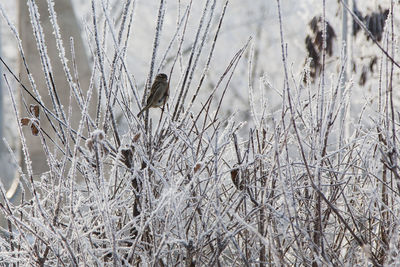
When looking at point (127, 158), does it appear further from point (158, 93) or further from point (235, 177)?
point (235, 177)

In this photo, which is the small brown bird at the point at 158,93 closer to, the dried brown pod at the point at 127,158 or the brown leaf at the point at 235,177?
the dried brown pod at the point at 127,158

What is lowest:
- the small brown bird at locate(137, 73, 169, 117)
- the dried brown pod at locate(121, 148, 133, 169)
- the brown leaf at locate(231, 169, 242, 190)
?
the brown leaf at locate(231, 169, 242, 190)

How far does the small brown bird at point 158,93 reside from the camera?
2191 mm

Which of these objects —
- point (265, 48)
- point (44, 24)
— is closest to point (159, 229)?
point (44, 24)

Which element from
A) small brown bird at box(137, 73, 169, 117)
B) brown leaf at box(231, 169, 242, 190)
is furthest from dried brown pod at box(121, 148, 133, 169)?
brown leaf at box(231, 169, 242, 190)

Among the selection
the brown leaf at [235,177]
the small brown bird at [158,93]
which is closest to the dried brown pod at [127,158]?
the small brown bird at [158,93]

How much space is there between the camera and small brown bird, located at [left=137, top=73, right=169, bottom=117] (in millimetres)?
2191

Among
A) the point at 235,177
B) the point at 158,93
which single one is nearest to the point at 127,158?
the point at 158,93

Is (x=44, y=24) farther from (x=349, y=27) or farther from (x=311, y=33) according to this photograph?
(x=349, y=27)

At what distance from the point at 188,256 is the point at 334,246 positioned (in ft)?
2.47

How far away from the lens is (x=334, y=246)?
2.35 m

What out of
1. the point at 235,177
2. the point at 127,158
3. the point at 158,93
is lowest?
the point at 235,177

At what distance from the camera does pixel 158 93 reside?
2.20 metres

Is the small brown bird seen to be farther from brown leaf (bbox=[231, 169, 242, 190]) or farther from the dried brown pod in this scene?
brown leaf (bbox=[231, 169, 242, 190])
